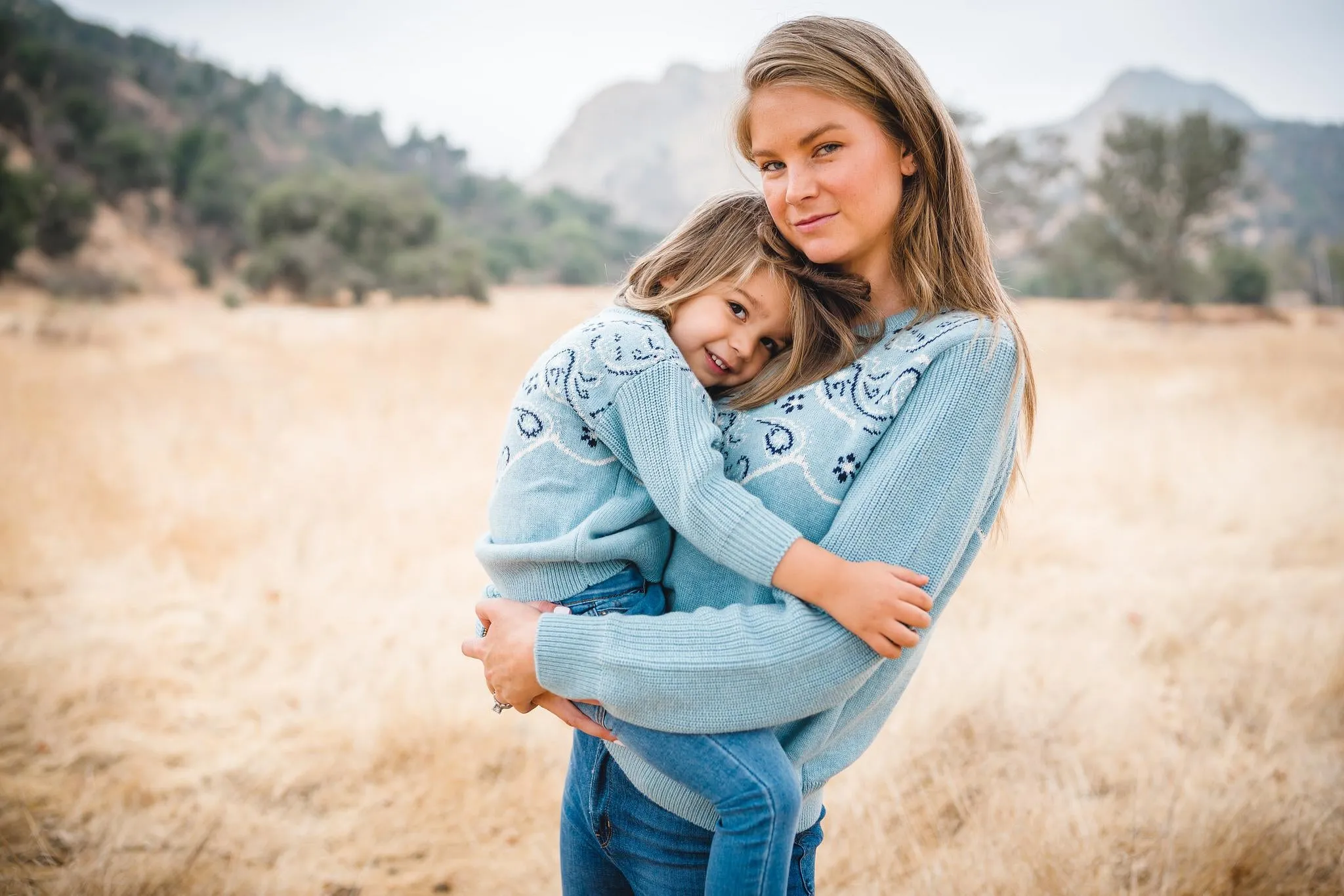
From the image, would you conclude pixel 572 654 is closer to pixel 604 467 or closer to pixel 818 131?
pixel 604 467

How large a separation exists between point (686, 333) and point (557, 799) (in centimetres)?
242

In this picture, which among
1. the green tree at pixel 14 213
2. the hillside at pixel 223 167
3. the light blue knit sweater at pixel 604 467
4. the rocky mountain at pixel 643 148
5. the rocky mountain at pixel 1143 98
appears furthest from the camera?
the rocky mountain at pixel 643 148

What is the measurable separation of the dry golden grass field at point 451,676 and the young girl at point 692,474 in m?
0.87

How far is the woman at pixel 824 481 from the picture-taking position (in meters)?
1.27

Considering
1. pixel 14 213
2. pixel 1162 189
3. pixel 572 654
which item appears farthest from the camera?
pixel 1162 189

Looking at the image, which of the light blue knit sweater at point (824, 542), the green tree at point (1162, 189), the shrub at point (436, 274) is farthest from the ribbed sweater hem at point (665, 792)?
the green tree at point (1162, 189)

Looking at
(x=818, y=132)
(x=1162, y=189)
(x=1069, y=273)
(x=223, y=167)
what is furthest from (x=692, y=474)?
(x=1069, y=273)

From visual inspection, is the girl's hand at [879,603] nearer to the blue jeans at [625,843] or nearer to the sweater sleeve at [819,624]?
the sweater sleeve at [819,624]

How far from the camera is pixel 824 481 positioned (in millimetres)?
1368

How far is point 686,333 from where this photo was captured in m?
1.75

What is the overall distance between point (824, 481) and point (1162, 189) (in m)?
28.2

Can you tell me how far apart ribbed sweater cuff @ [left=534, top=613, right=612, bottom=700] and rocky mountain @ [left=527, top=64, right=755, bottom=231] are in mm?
92683

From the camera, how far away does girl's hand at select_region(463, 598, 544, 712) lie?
1.40 meters

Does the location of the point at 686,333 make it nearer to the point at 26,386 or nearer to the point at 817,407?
the point at 817,407
